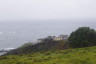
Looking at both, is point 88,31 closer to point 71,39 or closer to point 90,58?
point 71,39

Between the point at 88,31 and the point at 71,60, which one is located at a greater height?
the point at 88,31

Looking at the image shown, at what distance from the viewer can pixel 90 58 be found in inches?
1198

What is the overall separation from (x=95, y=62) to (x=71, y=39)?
94.4 feet

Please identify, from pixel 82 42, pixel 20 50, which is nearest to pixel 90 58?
pixel 82 42

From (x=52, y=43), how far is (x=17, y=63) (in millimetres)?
31898

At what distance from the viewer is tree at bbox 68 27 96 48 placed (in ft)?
180

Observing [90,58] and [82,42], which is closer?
[90,58]

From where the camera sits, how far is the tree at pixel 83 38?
54891 millimetres

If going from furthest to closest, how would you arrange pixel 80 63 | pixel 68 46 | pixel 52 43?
1. pixel 52 43
2. pixel 68 46
3. pixel 80 63

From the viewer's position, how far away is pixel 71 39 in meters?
56.7

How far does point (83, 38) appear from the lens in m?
55.3

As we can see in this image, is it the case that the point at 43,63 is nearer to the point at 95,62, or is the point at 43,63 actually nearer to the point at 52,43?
the point at 95,62

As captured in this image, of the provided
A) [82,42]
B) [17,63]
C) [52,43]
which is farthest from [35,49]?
[17,63]

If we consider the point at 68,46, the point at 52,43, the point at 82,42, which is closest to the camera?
the point at 82,42
